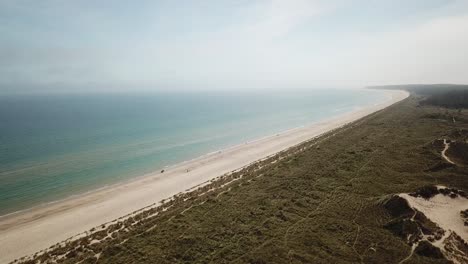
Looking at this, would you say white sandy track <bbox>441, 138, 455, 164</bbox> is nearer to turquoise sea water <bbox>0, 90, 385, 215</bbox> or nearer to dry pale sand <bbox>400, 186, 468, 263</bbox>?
dry pale sand <bbox>400, 186, 468, 263</bbox>

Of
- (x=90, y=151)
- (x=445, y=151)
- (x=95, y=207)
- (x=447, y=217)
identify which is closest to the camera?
(x=447, y=217)

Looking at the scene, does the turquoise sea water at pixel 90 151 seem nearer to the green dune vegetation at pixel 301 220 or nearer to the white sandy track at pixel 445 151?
the green dune vegetation at pixel 301 220

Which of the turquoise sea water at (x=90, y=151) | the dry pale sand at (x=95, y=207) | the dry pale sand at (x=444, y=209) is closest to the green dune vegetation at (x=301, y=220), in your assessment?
the dry pale sand at (x=444, y=209)

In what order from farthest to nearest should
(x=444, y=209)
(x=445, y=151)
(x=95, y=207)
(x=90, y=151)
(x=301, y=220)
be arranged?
(x=90, y=151) → (x=445, y=151) → (x=95, y=207) → (x=444, y=209) → (x=301, y=220)

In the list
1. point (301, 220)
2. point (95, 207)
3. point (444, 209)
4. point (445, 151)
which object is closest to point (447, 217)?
point (444, 209)

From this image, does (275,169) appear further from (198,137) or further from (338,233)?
(198,137)

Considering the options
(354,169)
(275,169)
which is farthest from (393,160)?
(275,169)

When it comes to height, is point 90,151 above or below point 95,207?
above

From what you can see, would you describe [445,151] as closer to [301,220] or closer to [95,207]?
[301,220]
